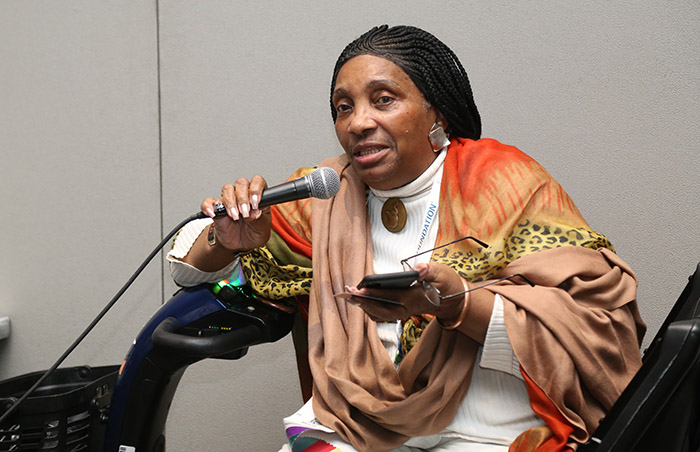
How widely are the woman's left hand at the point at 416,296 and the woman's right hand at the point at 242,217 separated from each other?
1.11 feet

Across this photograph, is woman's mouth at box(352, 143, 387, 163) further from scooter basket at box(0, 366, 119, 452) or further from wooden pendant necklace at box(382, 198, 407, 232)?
scooter basket at box(0, 366, 119, 452)

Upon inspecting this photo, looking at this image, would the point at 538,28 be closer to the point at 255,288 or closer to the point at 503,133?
the point at 503,133

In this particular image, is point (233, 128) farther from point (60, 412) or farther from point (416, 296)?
point (416, 296)

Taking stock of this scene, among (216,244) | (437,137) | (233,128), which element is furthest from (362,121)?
(233,128)

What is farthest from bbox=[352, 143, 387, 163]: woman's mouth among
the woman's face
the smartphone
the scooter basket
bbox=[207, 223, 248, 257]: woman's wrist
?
the scooter basket

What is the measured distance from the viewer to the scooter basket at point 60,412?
5.61ft

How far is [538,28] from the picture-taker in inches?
92.2

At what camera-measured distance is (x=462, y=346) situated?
1.43m

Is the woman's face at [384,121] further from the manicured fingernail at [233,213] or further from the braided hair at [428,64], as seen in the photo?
the manicured fingernail at [233,213]

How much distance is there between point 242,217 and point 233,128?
131 cm

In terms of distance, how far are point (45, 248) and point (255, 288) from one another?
1.64 meters

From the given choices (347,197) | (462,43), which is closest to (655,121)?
(462,43)

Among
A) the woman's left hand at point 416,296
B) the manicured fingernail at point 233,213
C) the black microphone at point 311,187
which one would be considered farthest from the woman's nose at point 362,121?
the woman's left hand at point 416,296

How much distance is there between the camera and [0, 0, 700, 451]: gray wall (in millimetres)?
2275
